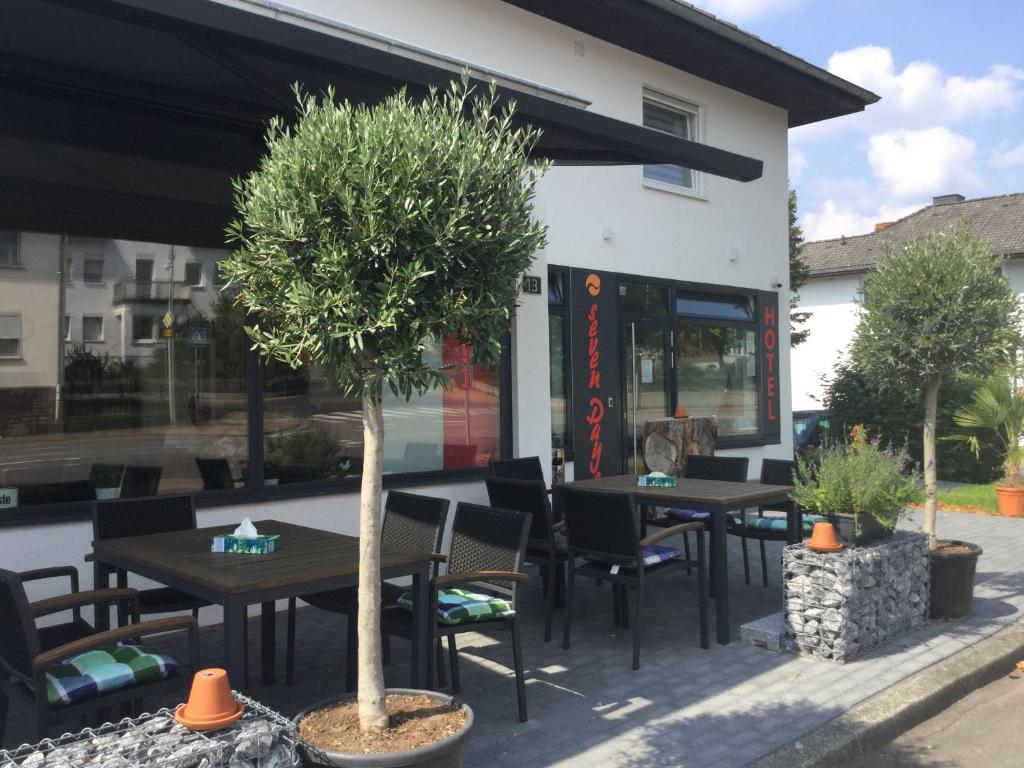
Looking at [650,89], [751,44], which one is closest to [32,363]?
[650,89]

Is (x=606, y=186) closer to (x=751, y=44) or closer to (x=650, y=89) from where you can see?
(x=650, y=89)

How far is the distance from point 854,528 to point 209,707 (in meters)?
3.80

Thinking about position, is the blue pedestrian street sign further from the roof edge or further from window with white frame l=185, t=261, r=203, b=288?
the roof edge

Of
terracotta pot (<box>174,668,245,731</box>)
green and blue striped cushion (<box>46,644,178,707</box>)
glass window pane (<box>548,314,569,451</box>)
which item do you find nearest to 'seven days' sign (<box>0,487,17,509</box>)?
green and blue striped cushion (<box>46,644,178,707</box>)

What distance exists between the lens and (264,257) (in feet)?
8.99

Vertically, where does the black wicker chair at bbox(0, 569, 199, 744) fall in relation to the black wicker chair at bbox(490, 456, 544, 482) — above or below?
below

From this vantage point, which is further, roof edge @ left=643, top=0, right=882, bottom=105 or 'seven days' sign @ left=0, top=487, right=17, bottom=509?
roof edge @ left=643, top=0, right=882, bottom=105

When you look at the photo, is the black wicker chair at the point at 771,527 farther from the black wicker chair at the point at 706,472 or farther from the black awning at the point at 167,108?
the black awning at the point at 167,108

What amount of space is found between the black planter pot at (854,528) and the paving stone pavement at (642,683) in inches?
24.4

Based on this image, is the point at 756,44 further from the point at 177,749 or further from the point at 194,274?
the point at 177,749

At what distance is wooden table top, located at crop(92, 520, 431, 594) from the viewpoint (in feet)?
10.9

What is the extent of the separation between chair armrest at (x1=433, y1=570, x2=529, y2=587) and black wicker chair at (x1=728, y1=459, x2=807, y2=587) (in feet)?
7.95

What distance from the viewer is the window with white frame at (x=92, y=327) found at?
5.50 metres

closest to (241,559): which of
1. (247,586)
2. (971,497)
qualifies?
(247,586)
